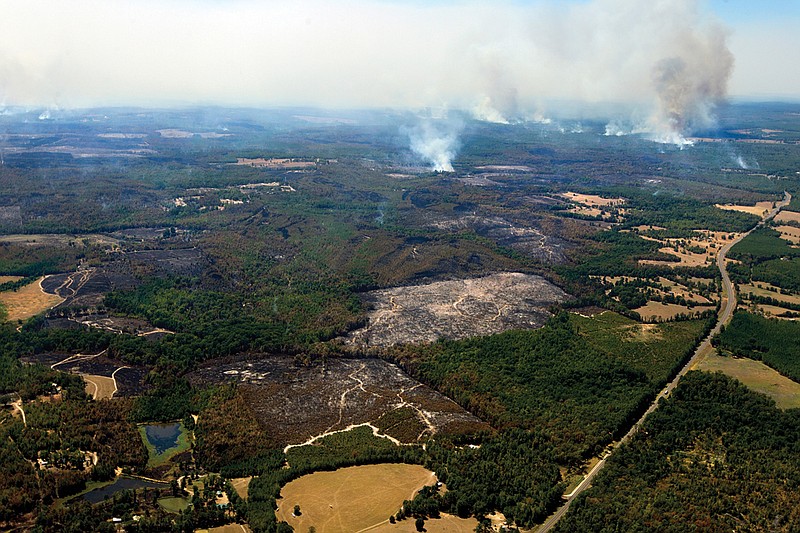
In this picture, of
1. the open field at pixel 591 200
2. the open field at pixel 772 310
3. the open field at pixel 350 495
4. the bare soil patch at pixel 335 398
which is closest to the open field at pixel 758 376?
the open field at pixel 772 310

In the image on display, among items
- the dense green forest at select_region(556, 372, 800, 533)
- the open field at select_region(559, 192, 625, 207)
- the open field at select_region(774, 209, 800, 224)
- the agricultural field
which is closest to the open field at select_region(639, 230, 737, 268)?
the agricultural field

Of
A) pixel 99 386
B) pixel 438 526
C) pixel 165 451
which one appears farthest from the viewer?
pixel 99 386

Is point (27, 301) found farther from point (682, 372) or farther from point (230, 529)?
point (682, 372)

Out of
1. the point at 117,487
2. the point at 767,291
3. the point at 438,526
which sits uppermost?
the point at 767,291

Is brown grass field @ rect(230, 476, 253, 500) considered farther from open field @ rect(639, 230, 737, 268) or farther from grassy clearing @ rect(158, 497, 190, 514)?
open field @ rect(639, 230, 737, 268)

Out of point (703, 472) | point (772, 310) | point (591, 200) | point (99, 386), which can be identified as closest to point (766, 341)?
point (772, 310)

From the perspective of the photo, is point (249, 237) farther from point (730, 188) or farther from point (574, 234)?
point (730, 188)

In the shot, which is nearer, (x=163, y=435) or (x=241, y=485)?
(x=241, y=485)

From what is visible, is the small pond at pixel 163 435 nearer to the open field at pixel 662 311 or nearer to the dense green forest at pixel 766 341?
the open field at pixel 662 311
